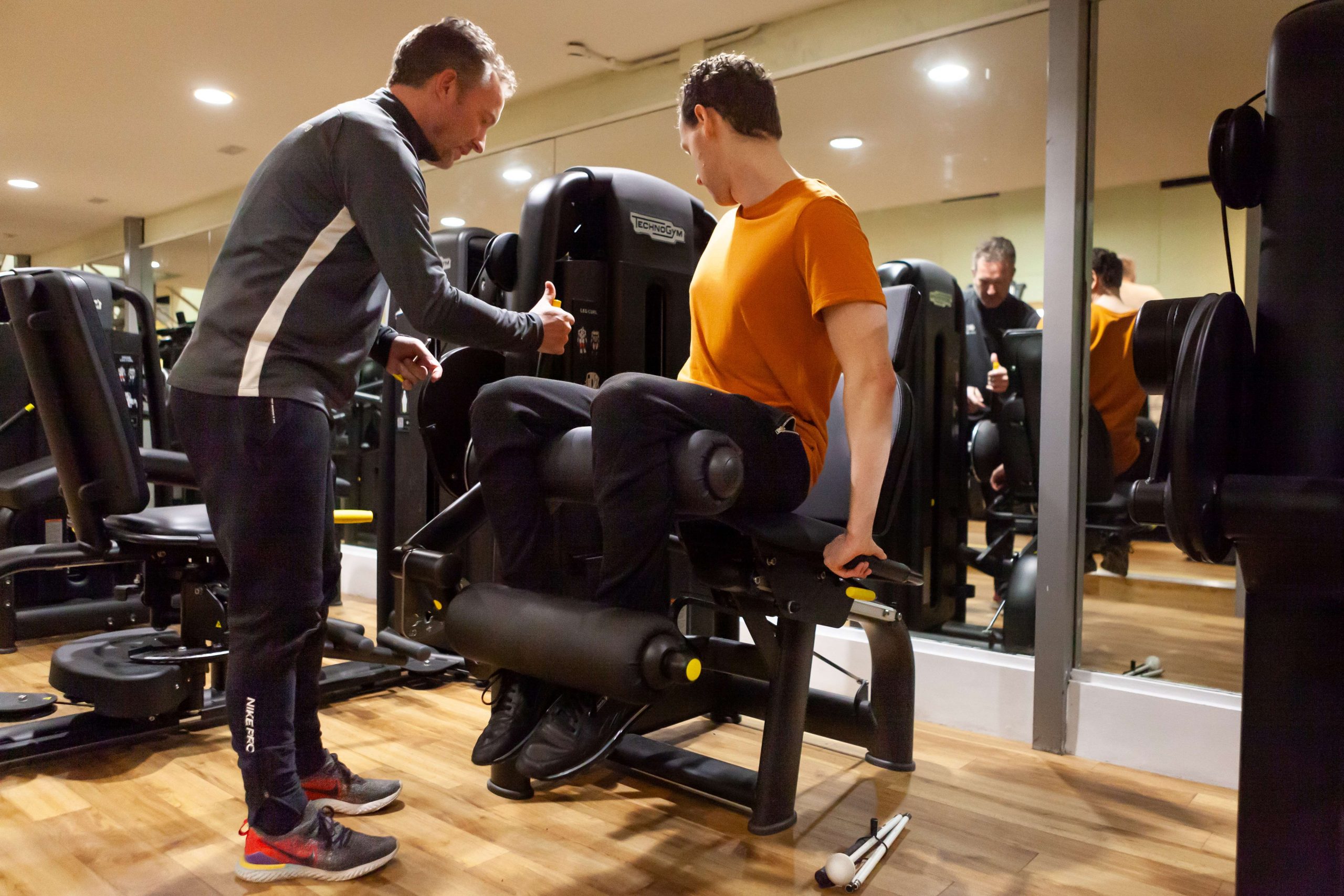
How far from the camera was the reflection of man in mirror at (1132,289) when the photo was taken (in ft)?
8.11

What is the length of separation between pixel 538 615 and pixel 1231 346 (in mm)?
1034

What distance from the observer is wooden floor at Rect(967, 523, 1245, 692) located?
2381 millimetres

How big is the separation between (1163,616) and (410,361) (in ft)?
6.85

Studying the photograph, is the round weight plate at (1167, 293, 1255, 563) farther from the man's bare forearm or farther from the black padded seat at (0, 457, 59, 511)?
the black padded seat at (0, 457, 59, 511)

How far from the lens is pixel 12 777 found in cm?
204

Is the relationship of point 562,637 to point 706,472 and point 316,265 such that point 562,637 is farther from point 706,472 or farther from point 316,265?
point 316,265

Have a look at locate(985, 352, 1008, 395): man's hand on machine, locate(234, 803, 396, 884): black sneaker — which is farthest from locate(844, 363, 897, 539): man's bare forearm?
locate(985, 352, 1008, 395): man's hand on machine

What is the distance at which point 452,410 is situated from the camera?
6.56 feet

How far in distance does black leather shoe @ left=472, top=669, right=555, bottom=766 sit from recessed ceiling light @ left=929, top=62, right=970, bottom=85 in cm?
246

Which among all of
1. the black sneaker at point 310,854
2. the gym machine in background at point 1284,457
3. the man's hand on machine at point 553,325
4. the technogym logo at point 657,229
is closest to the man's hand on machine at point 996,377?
the technogym logo at point 657,229

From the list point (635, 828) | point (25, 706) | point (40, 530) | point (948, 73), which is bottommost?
point (635, 828)

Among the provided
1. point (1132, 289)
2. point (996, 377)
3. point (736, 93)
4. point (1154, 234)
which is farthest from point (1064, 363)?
point (736, 93)

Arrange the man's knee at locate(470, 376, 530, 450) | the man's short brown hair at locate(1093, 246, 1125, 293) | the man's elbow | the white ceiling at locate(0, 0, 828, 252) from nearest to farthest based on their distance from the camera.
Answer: the man's elbow → the man's knee at locate(470, 376, 530, 450) → the man's short brown hair at locate(1093, 246, 1125, 293) → the white ceiling at locate(0, 0, 828, 252)

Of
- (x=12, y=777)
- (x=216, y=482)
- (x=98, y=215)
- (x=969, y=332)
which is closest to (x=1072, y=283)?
(x=969, y=332)
